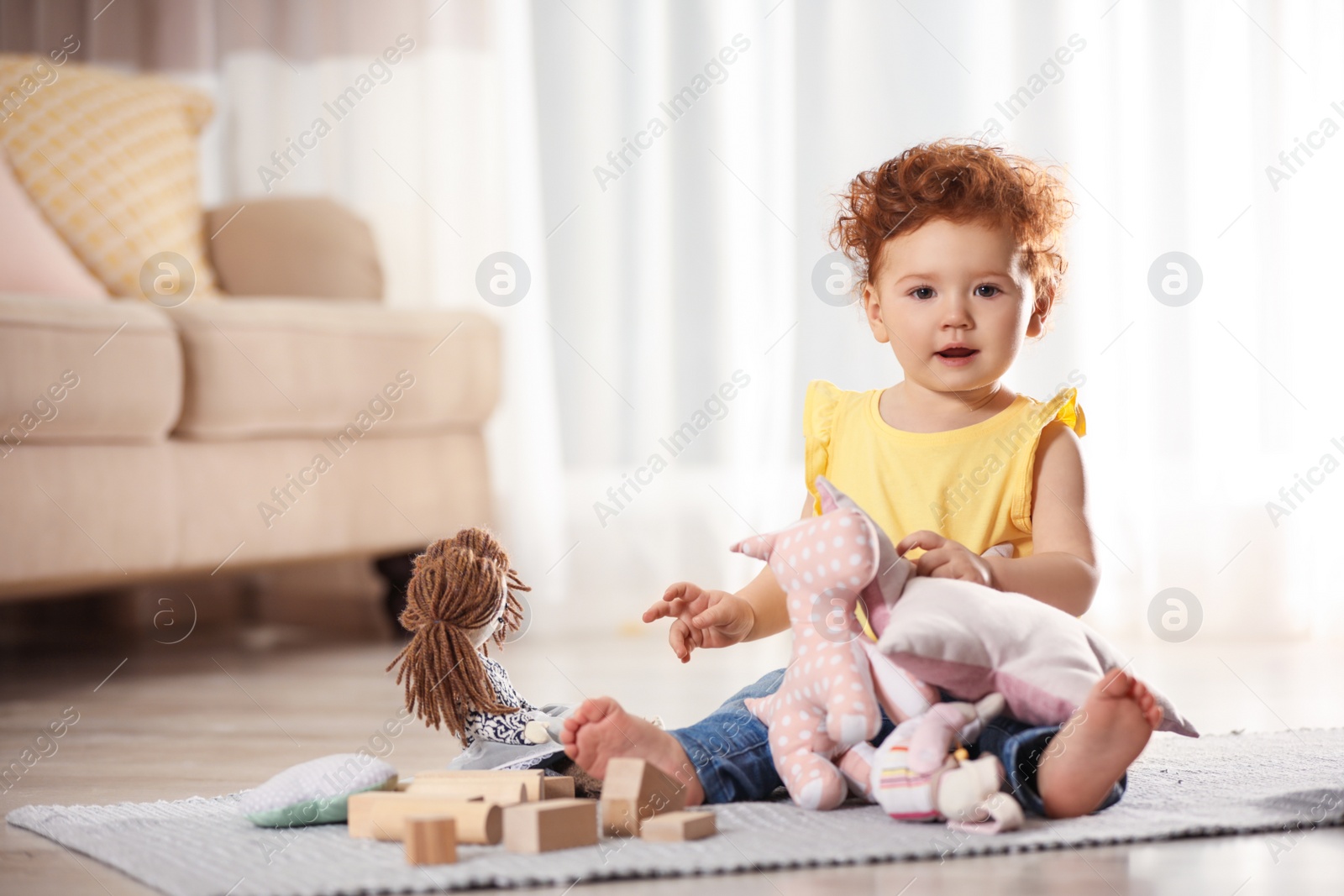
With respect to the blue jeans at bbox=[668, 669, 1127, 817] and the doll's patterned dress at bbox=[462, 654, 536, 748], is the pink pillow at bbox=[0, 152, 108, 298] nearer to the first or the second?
the doll's patterned dress at bbox=[462, 654, 536, 748]

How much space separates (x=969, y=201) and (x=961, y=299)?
8cm

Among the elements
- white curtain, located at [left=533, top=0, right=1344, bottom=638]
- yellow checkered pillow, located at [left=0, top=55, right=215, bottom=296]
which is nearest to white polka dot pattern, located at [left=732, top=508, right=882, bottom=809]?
white curtain, located at [left=533, top=0, right=1344, bottom=638]

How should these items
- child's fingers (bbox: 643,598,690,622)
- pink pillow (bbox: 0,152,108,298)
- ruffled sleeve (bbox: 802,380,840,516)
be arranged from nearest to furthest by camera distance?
child's fingers (bbox: 643,598,690,622), ruffled sleeve (bbox: 802,380,840,516), pink pillow (bbox: 0,152,108,298)

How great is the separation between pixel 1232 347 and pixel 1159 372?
10 centimetres

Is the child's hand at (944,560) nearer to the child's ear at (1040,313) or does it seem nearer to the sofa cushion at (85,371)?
the child's ear at (1040,313)

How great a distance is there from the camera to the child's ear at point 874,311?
1.15 metres

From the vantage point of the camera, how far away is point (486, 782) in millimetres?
888

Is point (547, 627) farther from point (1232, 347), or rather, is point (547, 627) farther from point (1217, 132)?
point (1217, 132)

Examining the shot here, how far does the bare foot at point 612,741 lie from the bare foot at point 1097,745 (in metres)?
0.24

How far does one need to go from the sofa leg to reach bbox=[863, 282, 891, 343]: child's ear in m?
1.03

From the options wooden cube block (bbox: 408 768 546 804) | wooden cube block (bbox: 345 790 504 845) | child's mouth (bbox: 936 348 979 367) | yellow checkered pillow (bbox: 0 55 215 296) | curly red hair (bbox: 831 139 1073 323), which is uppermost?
yellow checkered pillow (bbox: 0 55 215 296)

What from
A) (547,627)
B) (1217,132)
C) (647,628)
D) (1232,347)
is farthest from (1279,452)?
(547,627)

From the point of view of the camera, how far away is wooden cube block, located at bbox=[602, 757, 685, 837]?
86cm

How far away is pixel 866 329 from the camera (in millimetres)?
2109
